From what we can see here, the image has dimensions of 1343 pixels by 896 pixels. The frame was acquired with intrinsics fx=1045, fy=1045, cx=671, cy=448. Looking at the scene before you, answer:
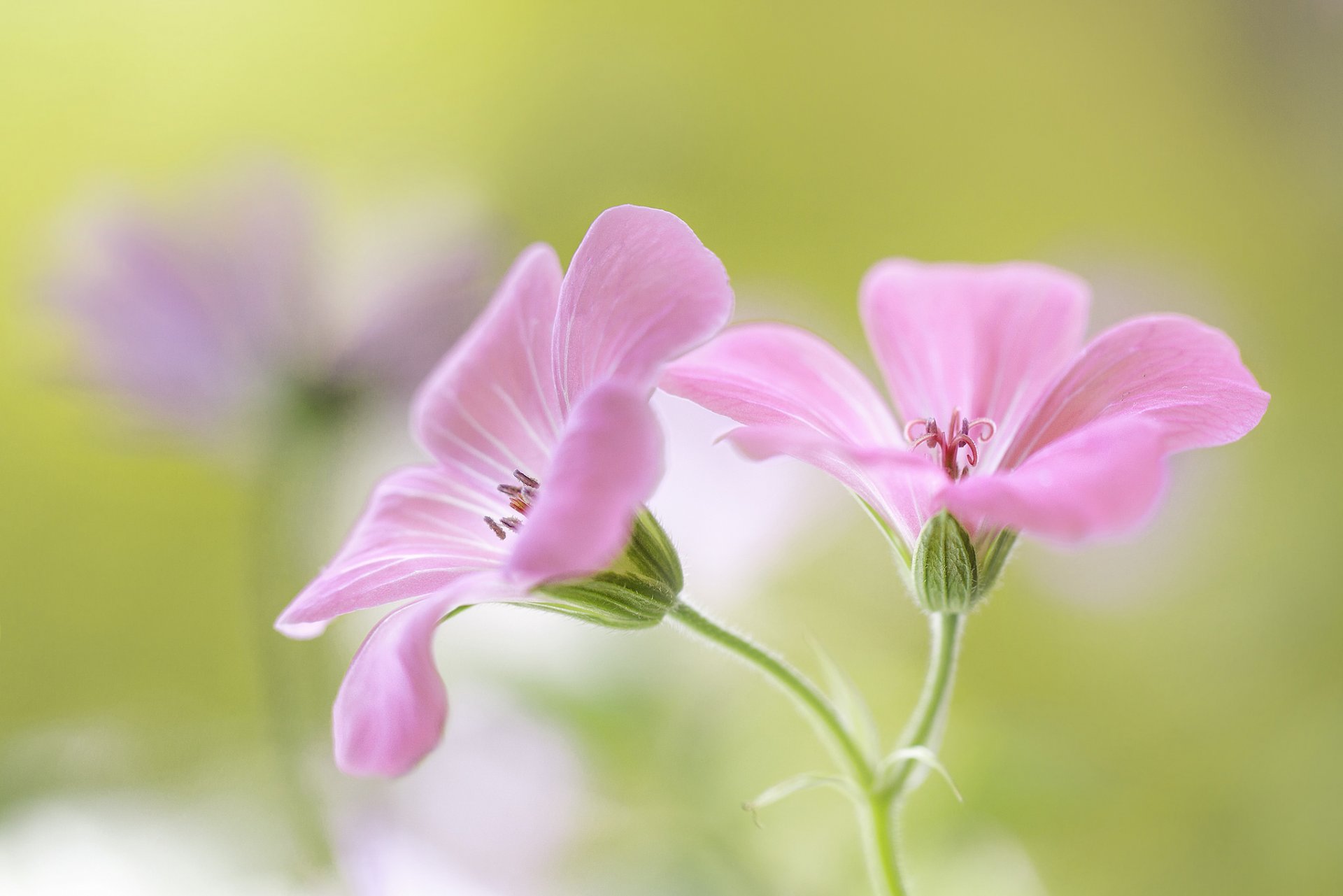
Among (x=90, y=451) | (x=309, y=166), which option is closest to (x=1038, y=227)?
(x=309, y=166)

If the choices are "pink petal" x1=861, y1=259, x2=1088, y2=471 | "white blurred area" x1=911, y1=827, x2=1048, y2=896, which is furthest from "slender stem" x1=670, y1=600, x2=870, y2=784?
"white blurred area" x1=911, y1=827, x2=1048, y2=896

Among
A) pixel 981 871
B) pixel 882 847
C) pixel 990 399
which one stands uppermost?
pixel 990 399

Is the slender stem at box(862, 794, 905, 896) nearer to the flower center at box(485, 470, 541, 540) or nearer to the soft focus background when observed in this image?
the flower center at box(485, 470, 541, 540)

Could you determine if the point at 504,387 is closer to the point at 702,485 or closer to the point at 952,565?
the point at 952,565

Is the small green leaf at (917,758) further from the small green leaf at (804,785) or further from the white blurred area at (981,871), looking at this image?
the white blurred area at (981,871)

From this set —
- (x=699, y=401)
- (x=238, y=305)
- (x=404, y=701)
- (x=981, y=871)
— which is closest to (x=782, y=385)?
(x=699, y=401)

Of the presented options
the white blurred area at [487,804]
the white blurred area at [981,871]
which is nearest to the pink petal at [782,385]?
the white blurred area at [981,871]

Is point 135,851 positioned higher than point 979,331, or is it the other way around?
point 979,331

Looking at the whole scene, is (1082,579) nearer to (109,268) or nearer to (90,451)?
(109,268)
